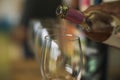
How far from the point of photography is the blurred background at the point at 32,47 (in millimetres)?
612

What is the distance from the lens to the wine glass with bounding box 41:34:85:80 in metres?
0.50

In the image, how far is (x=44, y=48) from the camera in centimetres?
51

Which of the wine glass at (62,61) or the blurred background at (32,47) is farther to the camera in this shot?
the blurred background at (32,47)

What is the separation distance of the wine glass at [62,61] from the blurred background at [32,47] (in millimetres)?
108

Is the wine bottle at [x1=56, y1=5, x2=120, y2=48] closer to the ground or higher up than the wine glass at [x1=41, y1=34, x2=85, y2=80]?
higher up

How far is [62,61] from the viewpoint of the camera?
0.51m

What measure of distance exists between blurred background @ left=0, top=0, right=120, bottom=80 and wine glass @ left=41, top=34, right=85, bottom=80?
108mm

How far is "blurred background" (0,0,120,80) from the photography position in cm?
61

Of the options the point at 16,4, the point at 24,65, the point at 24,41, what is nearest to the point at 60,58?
the point at 24,65

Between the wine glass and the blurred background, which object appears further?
the blurred background

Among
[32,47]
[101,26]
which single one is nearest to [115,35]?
[101,26]

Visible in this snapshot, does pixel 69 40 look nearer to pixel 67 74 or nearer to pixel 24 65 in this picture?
pixel 67 74

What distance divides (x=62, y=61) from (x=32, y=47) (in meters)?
0.44

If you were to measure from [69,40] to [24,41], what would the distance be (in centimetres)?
82
